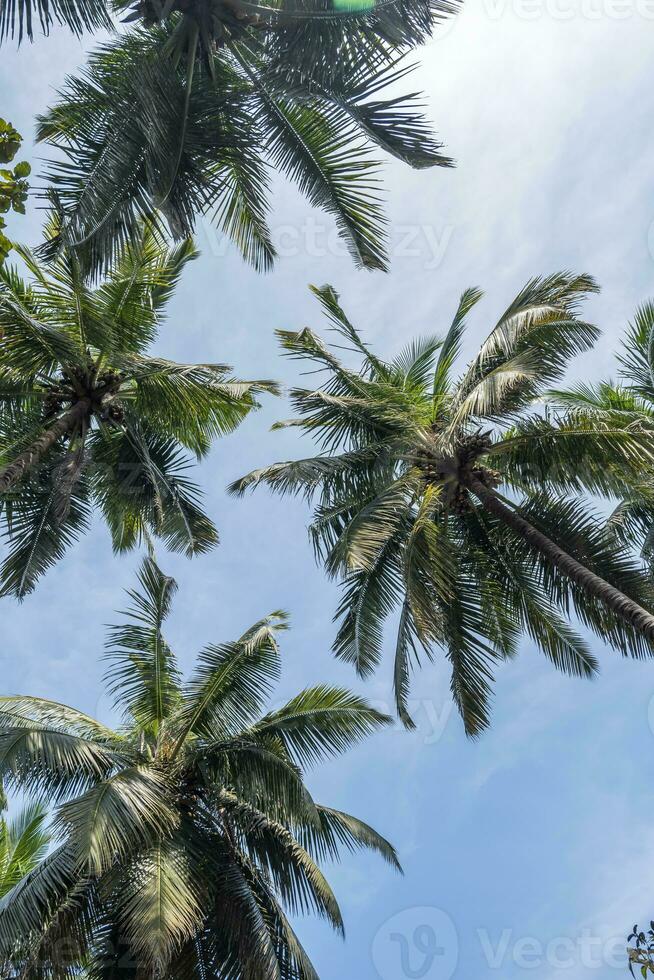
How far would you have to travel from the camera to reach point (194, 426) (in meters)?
14.8

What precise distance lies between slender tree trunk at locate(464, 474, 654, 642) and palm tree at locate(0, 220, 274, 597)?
4.24m

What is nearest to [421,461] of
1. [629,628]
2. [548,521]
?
[548,521]

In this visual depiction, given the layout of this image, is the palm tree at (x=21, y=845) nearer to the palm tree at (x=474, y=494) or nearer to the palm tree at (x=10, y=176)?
the palm tree at (x=474, y=494)

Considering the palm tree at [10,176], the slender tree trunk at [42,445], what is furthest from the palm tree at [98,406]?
the palm tree at [10,176]

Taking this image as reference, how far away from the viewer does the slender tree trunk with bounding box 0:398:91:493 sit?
34.7ft

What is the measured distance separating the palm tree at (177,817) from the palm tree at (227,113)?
5.77 m

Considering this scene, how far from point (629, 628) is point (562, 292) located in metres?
5.21

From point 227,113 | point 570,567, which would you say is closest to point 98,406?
point 227,113

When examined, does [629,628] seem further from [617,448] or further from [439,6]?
[439,6]

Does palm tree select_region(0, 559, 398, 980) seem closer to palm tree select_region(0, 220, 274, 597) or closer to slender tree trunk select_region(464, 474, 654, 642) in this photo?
palm tree select_region(0, 220, 274, 597)

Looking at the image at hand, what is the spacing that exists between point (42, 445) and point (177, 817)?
18.1ft

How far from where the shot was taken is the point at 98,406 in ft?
42.7

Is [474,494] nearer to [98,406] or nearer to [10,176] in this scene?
[98,406]

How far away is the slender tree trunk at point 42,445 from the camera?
10.6 m
